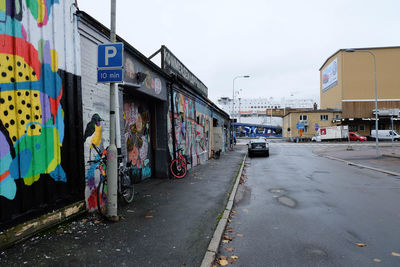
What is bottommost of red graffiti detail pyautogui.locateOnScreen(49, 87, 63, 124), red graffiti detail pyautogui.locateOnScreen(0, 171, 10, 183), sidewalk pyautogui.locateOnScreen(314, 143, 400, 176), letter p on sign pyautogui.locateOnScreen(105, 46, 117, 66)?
sidewalk pyautogui.locateOnScreen(314, 143, 400, 176)

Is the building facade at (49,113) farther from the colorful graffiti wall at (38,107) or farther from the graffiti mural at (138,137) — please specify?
the graffiti mural at (138,137)

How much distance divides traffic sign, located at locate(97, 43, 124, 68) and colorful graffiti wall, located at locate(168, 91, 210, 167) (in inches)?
222

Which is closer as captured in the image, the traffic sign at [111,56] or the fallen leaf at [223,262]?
the fallen leaf at [223,262]

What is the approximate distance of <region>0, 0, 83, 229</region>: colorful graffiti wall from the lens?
3.77 m

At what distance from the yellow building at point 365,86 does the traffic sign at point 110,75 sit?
57.7 metres

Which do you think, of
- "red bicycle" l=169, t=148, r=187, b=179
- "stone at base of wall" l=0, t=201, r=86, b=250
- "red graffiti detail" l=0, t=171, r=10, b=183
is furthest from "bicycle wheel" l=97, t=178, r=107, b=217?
"red bicycle" l=169, t=148, r=187, b=179

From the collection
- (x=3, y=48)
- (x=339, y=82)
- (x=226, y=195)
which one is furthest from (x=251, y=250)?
(x=339, y=82)

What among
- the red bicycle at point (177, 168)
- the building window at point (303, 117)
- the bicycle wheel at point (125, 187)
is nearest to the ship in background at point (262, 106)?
the building window at point (303, 117)

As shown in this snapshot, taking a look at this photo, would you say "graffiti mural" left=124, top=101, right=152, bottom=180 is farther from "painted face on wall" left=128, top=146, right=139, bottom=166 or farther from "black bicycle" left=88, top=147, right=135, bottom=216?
"black bicycle" left=88, top=147, right=135, bottom=216

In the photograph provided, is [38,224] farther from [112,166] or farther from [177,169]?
[177,169]

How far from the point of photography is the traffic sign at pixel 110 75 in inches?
186

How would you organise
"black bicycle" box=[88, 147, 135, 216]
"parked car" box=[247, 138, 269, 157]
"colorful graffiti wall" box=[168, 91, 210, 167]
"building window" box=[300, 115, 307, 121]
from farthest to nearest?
"building window" box=[300, 115, 307, 121]
"parked car" box=[247, 138, 269, 157]
"colorful graffiti wall" box=[168, 91, 210, 167]
"black bicycle" box=[88, 147, 135, 216]

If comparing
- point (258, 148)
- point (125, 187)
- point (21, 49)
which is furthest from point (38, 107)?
point (258, 148)

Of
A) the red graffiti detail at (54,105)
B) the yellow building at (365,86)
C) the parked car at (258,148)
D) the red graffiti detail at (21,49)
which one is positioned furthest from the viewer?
the yellow building at (365,86)
